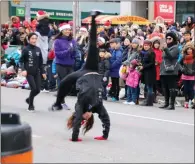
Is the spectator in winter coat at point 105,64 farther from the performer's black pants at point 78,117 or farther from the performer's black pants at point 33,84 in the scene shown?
the performer's black pants at point 78,117

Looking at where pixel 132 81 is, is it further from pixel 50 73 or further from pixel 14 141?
A: pixel 14 141

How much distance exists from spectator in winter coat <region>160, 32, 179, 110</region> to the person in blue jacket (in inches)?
60.7

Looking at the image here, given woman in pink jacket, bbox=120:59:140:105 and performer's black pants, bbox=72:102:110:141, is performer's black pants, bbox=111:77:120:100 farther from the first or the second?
performer's black pants, bbox=72:102:110:141

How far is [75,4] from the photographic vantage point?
18.0 meters

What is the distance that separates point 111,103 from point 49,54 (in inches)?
122

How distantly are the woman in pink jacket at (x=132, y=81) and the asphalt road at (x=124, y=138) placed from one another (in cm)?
70

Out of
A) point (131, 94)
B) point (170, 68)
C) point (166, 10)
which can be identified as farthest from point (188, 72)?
point (166, 10)

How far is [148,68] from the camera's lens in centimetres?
1255

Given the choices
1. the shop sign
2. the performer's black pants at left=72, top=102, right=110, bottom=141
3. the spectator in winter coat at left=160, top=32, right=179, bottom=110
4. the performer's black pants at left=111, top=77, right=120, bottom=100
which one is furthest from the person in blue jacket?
the shop sign

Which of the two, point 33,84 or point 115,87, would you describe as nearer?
point 33,84

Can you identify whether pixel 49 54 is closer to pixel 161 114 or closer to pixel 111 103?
pixel 111 103

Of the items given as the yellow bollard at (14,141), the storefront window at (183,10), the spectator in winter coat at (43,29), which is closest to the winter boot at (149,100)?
the spectator in winter coat at (43,29)

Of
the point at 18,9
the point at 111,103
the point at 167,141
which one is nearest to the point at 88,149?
the point at 167,141

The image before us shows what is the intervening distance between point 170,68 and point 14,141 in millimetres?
8390
